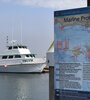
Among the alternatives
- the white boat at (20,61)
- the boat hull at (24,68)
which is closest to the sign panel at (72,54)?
the white boat at (20,61)

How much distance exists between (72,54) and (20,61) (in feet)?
142

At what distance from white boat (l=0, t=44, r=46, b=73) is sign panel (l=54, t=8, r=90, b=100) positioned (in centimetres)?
4276

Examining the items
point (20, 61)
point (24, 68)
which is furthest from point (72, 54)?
point (24, 68)

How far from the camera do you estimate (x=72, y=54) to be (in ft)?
9.73

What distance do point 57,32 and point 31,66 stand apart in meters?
43.6

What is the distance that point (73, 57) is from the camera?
116 inches

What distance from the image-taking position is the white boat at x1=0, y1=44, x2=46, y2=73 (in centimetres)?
4612

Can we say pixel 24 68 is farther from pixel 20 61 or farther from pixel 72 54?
pixel 72 54

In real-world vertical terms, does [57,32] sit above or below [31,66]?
above

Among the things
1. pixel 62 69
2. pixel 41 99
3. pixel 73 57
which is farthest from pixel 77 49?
pixel 41 99

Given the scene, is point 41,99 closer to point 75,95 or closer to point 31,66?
point 75,95

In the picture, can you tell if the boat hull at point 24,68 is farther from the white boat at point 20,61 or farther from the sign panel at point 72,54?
the sign panel at point 72,54

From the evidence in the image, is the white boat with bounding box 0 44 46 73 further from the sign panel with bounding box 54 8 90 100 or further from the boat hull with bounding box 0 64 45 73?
the sign panel with bounding box 54 8 90 100

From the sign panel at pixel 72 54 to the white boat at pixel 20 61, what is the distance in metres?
42.8
